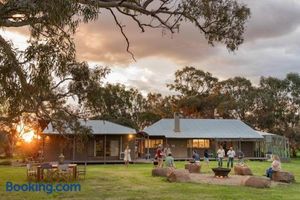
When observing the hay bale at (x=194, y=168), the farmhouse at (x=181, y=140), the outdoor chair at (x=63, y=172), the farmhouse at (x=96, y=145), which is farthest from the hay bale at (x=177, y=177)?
the farmhouse at (x=181, y=140)

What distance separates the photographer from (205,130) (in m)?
45.8

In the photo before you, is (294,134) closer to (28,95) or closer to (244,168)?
(244,168)

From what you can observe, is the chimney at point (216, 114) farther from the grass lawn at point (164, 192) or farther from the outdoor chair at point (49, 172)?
the outdoor chair at point (49, 172)

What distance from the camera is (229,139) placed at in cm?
4359

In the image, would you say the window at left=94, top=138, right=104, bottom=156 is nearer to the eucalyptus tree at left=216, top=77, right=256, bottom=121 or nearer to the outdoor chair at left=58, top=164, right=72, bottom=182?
the outdoor chair at left=58, top=164, right=72, bottom=182

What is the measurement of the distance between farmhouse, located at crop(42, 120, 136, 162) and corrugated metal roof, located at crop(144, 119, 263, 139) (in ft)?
19.9

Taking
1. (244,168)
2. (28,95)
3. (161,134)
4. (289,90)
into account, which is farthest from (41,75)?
(289,90)

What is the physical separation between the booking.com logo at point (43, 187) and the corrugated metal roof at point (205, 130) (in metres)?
26.3

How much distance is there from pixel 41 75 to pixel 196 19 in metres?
5.58

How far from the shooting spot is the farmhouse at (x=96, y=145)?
121ft

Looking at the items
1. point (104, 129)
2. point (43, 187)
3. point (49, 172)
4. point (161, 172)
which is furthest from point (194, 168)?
point (104, 129)

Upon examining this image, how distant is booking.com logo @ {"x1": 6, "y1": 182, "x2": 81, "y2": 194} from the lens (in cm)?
1581

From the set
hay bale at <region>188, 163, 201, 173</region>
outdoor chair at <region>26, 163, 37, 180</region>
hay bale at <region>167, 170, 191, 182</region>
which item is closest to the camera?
hay bale at <region>167, 170, 191, 182</region>

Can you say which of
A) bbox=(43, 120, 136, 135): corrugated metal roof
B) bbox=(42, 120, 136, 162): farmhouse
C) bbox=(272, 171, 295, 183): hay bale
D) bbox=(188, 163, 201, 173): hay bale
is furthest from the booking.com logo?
bbox=(42, 120, 136, 162): farmhouse
